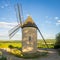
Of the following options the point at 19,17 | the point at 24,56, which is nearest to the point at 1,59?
the point at 24,56

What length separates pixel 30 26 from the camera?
106 ft

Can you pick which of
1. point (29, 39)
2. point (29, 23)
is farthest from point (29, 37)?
point (29, 23)

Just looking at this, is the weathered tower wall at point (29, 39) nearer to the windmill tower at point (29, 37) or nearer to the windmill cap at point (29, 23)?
the windmill tower at point (29, 37)

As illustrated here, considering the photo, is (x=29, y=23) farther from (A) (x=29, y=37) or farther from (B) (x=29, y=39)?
(B) (x=29, y=39)

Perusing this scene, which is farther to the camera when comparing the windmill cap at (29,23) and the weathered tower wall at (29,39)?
the windmill cap at (29,23)

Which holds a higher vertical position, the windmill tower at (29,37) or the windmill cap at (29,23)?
the windmill cap at (29,23)

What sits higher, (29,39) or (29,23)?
(29,23)

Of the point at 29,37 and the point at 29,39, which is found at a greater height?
the point at 29,37

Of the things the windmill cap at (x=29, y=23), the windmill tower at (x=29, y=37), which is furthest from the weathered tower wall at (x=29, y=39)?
the windmill cap at (x=29, y=23)

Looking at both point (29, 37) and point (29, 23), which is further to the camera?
point (29, 23)

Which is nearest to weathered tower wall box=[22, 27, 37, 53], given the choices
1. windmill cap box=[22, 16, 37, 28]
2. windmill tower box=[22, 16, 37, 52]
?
windmill tower box=[22, 16, 37, 52]

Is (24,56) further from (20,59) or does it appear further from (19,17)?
(19,17)

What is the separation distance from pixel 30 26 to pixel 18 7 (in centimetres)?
424

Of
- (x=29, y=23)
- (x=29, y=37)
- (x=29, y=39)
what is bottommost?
(x=29, y=39)
